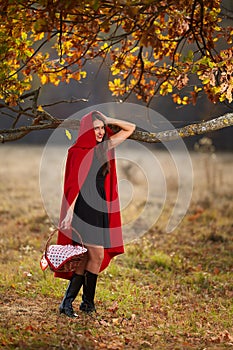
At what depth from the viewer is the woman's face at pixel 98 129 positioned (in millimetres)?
6215

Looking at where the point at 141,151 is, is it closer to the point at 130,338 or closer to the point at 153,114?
the point at 153,114

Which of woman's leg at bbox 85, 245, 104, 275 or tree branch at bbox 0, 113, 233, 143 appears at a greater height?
tree branch at bbox 0, 113, 233, 143

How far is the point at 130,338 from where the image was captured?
595cm

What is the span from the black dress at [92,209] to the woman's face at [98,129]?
0.20 metres

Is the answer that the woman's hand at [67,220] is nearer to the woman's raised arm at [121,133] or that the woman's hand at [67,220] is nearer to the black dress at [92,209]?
the black dress at [92,209]

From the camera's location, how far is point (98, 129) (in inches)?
246

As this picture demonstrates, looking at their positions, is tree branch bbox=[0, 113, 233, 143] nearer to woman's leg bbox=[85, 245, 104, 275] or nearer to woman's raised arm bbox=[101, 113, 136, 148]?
woman's raised arm bbox=[101, 113, 136, 148]

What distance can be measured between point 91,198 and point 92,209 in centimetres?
12

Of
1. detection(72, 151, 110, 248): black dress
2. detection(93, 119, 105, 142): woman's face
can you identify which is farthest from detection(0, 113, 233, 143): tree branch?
detection(72, 151, 110, 248): black dress

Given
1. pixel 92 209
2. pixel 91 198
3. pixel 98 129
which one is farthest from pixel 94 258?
pixel 98 129

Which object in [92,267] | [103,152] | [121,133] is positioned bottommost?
[92,267]

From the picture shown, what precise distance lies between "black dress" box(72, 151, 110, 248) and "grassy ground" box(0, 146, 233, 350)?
35.8 inches

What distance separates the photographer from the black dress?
6258mm

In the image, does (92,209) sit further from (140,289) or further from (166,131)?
(140,289)
